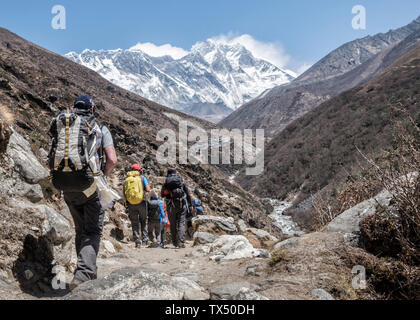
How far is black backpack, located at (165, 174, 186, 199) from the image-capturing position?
22.2 ft

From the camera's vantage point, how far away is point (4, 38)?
7875 cm

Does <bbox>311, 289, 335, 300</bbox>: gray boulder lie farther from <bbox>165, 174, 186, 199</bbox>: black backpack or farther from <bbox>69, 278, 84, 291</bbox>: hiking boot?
<bbox>165, 174, 186, 199</bbox>: black backpack

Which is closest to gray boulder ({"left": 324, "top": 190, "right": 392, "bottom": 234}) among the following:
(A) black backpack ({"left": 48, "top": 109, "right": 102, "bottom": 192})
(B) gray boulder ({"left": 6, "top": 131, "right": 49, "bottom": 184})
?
(A) black backpack ({"left": 48, "top": 109, "right": 102, "bottom": 192})

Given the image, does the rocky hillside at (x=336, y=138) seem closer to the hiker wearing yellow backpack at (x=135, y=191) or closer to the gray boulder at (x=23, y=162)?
the hiker wearing yellow backpack at (x=135, y=191)

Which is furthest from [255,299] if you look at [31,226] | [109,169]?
[31,226]

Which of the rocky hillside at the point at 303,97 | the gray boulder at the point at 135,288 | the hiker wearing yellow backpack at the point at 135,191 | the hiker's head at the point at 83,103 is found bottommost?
the gray boulder at the point at 135,288

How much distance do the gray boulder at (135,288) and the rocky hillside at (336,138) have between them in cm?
2982

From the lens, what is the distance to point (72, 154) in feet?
9.95

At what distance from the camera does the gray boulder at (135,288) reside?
2.58 m

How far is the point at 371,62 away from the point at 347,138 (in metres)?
148

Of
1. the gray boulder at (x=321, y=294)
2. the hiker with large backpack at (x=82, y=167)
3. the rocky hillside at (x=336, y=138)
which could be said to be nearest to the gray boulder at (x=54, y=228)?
the hiker with large backpack at (x=82, y=167)

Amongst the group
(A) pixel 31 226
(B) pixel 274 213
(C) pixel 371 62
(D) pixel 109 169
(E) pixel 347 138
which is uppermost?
(C) pixel 371 62

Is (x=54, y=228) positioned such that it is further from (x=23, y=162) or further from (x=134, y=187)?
(x=134, y=187)
